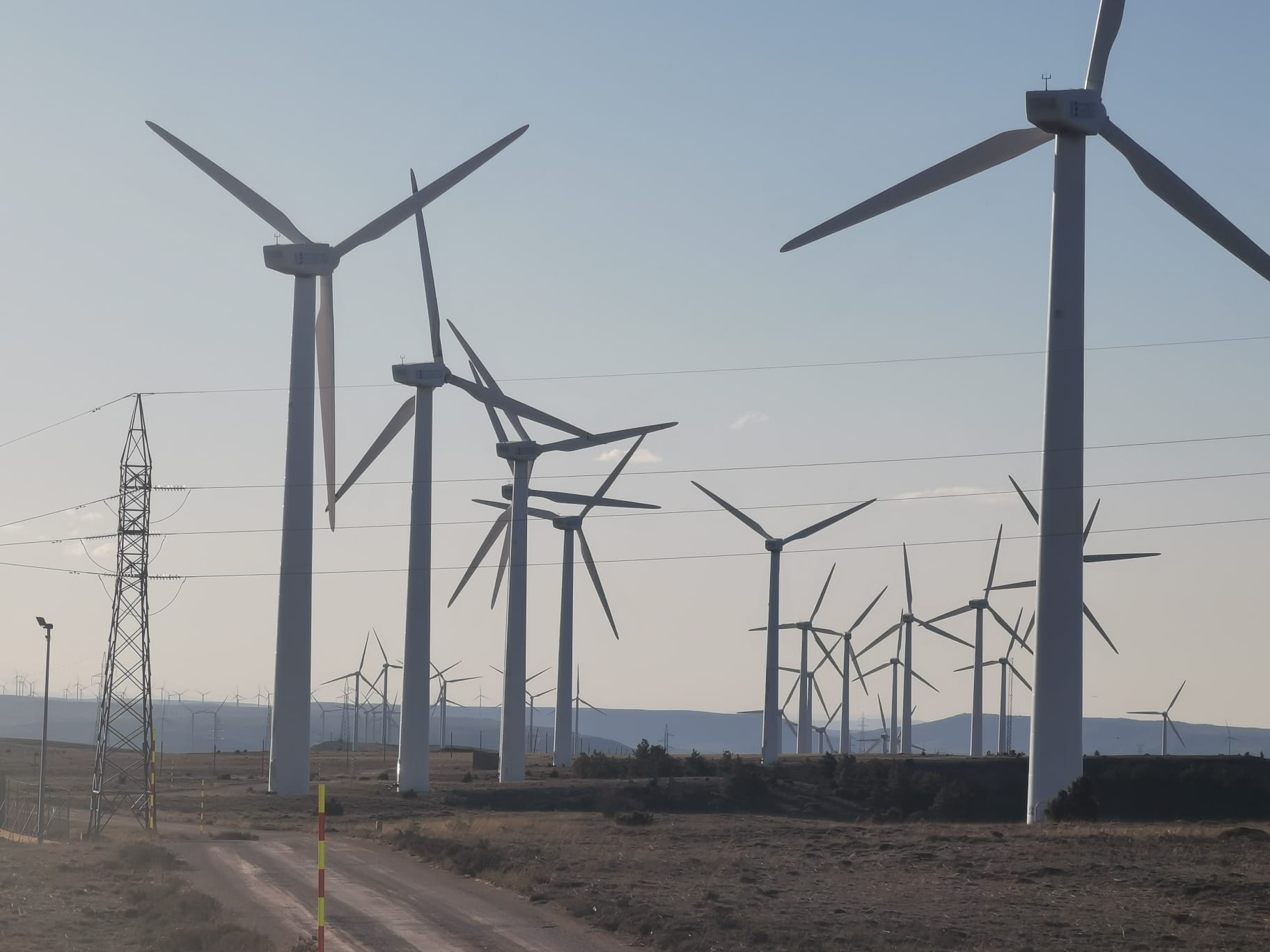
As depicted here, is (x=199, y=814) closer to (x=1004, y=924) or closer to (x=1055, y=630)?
(x=1055, y=630)

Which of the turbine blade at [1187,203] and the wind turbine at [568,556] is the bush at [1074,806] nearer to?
the turbine blade at [1187,203]

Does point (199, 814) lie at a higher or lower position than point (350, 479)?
lower

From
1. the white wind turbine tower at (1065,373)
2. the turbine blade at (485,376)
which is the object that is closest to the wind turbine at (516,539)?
the turbine blade at (485,376)

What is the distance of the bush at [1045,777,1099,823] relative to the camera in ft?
167

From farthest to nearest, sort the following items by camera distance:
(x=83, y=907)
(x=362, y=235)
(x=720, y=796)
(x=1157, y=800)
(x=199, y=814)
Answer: (x=1157, y=800), (x=720, y=796), (x=362, y=235), (x=199, y=814), (x=83, y=907)

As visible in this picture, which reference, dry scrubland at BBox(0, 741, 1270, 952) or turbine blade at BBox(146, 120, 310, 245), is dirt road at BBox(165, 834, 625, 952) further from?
turbine blade at BBox(146, 120, 310, 245)

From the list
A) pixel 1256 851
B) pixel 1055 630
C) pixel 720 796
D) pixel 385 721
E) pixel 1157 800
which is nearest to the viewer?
pixel 1256 851

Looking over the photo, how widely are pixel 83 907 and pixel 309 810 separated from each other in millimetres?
36329

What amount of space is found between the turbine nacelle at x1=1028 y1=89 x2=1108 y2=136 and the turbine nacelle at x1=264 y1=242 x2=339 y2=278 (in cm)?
3894

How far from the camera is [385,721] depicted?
151 m

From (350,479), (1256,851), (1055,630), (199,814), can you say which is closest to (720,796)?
(350,479)

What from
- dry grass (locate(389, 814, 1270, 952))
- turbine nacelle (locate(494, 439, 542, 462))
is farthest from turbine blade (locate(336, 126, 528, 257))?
dry grass (locate(389, 814, 1270, 952))

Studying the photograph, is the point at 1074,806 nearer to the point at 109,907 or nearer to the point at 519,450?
the point at 109,907

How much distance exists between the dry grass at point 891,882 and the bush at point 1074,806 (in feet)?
4.76
